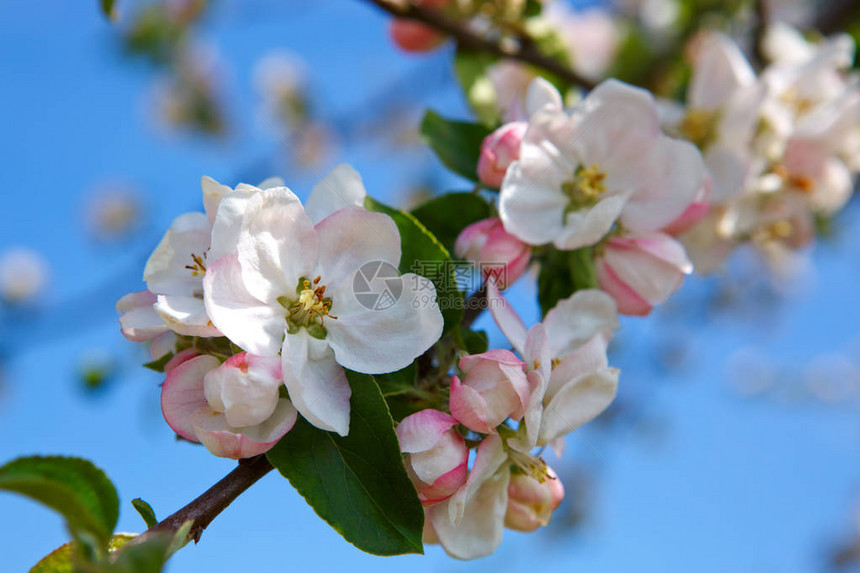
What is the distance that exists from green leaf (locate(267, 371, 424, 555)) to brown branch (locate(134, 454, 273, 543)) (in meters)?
0.04

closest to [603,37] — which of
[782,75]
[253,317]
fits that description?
[782,75]

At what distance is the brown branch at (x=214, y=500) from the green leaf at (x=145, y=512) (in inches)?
0.6

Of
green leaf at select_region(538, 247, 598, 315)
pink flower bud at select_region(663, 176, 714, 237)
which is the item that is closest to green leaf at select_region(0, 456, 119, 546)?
green leaf at select_region(538, 247, 598, 315)

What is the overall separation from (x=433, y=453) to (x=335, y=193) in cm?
38

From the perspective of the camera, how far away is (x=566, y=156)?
1197 mm

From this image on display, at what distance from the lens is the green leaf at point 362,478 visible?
2.72ft

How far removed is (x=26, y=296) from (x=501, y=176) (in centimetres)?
485

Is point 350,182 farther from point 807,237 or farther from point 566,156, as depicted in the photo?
point 807,237

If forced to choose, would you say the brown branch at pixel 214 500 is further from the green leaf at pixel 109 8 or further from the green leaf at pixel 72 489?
the green leaf at pixel 109 8

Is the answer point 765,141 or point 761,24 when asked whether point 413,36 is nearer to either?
point 765,141

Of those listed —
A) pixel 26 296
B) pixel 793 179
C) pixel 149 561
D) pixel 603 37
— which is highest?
pixel 149 561

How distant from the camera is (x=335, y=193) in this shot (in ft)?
3.28

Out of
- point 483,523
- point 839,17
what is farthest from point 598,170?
point 839,17

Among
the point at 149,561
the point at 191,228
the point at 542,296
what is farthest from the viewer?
the point at 542,296
